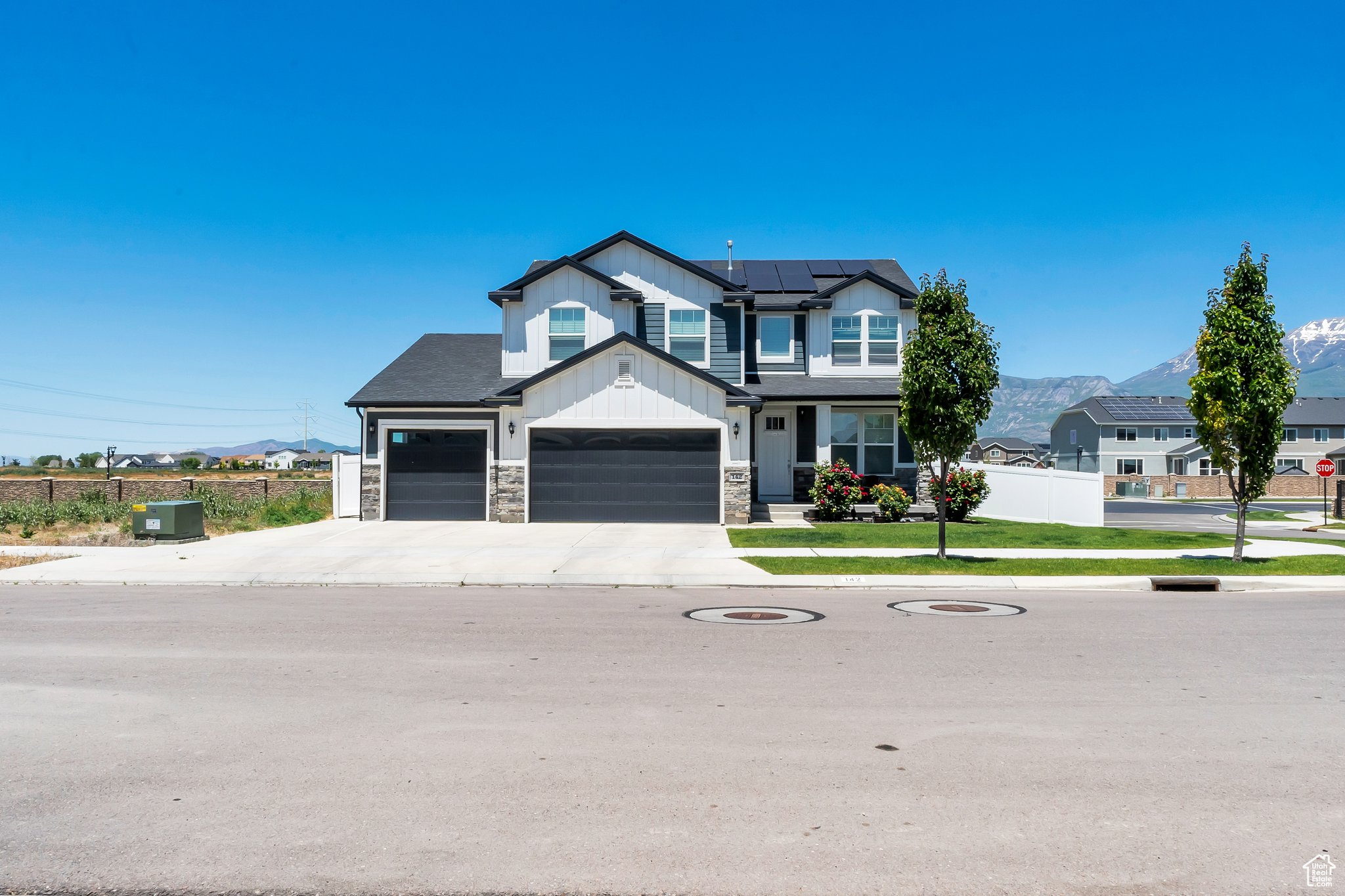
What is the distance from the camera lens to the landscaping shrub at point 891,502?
2334cm

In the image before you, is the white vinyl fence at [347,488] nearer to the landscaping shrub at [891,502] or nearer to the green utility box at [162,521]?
the green utility box at [162,521]

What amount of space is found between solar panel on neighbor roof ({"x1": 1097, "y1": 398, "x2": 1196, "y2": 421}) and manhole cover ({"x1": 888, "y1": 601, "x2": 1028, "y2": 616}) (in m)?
72.9

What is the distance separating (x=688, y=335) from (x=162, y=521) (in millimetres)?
13977

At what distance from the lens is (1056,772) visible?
5.30m

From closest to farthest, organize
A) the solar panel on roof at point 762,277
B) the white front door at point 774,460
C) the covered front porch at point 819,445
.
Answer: the covered front porch at point 819,445
the white front door at point 774,460
the solar panel on roof at point 762,277

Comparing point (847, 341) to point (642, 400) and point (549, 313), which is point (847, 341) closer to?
point (642, 400)

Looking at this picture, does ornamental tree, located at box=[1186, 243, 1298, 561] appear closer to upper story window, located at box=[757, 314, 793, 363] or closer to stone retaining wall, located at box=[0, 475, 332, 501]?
upper story window, located at box=[757, 314, 793, 363]

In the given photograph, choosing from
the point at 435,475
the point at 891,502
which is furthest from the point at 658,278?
the point at 891,502

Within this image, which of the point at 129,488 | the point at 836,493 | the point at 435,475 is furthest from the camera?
the point at 129,488

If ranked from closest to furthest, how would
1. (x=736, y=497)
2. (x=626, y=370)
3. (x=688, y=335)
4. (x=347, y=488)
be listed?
(x=736, y=497) → (x=626, y=370) → (x=347, y=488) → (x=688, y=335)

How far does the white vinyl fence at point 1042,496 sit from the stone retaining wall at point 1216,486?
41165mm

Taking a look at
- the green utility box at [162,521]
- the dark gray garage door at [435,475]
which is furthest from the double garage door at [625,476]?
the green utility box at [162,521]

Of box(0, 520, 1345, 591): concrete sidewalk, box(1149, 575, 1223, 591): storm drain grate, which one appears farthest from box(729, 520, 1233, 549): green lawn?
box(1149, 575, 1223, 591): storm drain grate

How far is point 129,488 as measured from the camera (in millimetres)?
34875
